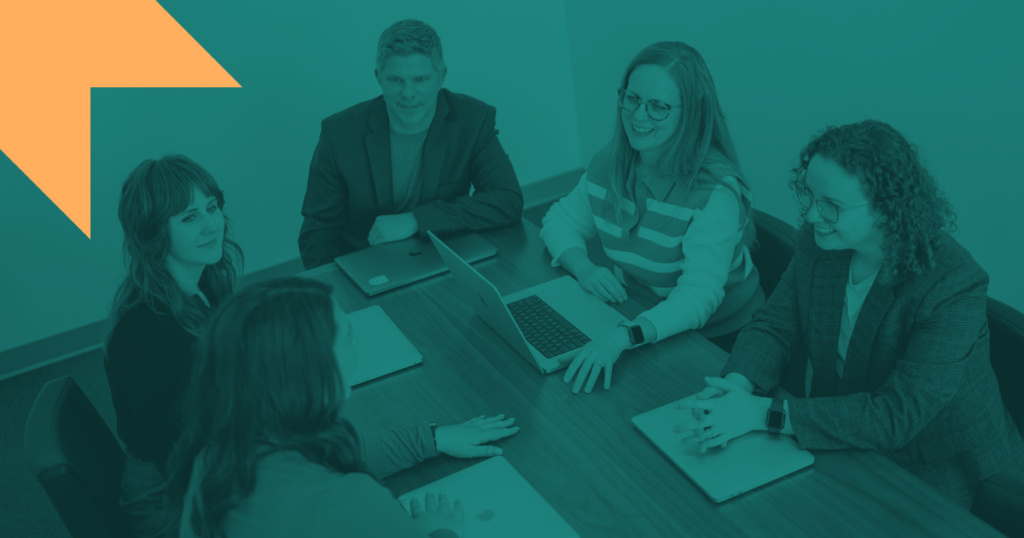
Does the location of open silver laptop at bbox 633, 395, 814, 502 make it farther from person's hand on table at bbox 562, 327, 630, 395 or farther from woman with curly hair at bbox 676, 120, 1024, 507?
person's hand on table at bbox 562, 327, 630, 395

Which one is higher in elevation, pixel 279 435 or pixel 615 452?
pixel 279 435

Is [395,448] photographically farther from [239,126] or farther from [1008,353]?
[239,126]

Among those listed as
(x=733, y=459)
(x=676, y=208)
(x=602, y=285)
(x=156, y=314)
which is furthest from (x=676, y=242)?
(x=156, y=314)

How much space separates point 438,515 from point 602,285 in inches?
31.5

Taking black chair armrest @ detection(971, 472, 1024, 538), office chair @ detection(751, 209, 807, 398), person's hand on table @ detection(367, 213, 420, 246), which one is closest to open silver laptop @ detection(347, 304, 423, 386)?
person's hand on table @ detection(367, 213, 420, 246)

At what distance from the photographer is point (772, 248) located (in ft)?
6.13

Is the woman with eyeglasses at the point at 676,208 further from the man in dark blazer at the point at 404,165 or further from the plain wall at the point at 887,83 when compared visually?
the plain wall at the point at 887,83

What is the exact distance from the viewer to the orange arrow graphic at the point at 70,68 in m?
3.06

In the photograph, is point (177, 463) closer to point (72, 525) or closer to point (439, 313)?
point (72, 525)

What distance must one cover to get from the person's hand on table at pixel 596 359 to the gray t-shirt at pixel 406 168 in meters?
1.11

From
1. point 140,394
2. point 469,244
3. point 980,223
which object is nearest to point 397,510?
point 140,394

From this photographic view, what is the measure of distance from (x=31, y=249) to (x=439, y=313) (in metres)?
2.40

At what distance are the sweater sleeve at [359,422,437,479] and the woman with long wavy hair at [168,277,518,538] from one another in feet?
0.52

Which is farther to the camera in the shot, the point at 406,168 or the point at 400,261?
the point at 406,168
